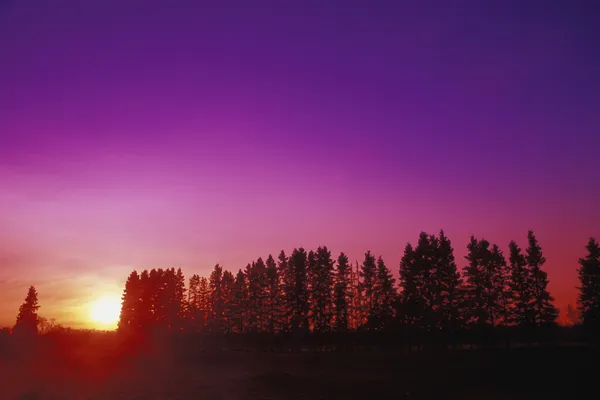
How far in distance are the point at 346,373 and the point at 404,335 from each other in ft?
64.1

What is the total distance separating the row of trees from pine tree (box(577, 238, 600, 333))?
0.14 meters

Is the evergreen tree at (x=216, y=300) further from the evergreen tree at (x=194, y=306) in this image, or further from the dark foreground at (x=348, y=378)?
the dark foreground at (x=348, y=378)

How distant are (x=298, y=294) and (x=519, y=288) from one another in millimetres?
38335

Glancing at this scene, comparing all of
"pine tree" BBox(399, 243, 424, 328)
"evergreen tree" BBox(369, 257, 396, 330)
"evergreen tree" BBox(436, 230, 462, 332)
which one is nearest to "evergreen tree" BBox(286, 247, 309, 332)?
"evergreen tree" BBox(369, 257, 396, 330)

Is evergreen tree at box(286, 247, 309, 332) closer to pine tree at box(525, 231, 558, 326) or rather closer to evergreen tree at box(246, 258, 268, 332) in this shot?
evergreen tree at box(246, 258, 268, 332)

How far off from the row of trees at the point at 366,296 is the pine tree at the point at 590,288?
Result: 0.14 meters

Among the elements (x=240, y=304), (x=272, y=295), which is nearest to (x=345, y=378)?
(x=272, y=295)

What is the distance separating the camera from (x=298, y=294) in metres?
75.2

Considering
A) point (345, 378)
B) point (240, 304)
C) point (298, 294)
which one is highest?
point (298, 294)

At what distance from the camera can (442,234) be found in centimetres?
6216

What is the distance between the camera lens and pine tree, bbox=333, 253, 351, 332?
70931 millimetres

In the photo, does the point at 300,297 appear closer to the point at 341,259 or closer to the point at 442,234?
the point at 341,259

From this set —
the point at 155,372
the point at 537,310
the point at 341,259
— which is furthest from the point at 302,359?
→ the point at 537,310

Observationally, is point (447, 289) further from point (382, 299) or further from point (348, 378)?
point (348, 378)
